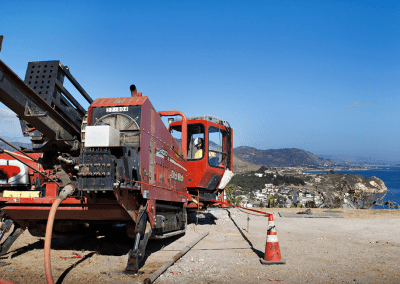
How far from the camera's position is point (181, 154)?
8.90 m

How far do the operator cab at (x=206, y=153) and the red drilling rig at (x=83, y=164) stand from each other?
2.49 metres

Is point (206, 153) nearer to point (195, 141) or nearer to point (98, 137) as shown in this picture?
point (195, 141)

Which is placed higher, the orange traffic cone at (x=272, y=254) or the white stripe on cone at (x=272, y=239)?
the white stripe on cone at (x=272, y=239)

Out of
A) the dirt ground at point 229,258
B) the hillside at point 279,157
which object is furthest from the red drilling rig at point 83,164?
the hillside at point 279,157

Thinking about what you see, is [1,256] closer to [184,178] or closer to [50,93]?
[50,93]

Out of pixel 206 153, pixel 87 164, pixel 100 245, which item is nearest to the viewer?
pixel 87 164

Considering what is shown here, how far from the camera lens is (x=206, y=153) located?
10.1 metres

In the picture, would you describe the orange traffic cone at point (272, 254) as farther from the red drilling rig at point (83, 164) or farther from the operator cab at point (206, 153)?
the operator cab at point (206, 153)

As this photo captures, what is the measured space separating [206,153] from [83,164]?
5.79 metres

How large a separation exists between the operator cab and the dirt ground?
58.6 inches

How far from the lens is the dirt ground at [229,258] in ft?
16.2

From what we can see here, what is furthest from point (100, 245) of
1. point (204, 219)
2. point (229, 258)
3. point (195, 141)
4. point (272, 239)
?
point (204, 219)

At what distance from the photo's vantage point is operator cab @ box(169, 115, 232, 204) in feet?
32.9

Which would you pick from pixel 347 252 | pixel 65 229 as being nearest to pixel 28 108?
pixel 65 229
